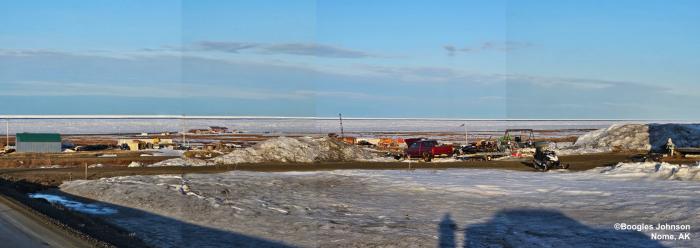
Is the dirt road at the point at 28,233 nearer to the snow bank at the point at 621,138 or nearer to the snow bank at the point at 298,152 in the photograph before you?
the snow bank at the point at 298,152

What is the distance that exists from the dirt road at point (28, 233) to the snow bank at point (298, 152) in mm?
28357

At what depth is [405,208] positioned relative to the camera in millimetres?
22016

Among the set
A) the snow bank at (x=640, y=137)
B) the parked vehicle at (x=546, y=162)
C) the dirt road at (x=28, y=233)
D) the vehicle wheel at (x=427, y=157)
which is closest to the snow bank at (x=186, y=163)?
the vehicle wheel at (x=427, y=157)

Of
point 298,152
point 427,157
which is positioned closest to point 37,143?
point 298,152

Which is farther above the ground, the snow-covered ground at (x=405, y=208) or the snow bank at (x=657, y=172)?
the snow bank at (x=657, y=172)

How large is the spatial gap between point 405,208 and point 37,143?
55271mm

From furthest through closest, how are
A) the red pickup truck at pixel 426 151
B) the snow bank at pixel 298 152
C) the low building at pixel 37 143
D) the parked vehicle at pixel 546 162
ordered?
the low building at pixel 37 143
the red pickup truck at pixel 426 151
the snow bank at pixel 298 152
the parked vehicle at pixel 546 162

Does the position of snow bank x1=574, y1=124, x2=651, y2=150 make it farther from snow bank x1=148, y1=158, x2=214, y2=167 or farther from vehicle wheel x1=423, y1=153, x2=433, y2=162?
snow bank x1=148, y1=158, x2=214, y2=167

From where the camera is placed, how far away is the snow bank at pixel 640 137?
198 feet

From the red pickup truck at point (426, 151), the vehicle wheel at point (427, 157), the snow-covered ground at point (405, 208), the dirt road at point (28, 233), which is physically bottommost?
the snow-covered ground at point (405, 208)

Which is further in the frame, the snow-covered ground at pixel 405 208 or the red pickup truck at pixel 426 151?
the red pickup truck at pixel 426 151

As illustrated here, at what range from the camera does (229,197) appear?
24.5 m

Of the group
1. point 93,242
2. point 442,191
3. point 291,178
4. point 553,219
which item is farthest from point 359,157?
point 93,242

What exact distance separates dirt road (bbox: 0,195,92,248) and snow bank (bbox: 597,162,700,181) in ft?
76.5
